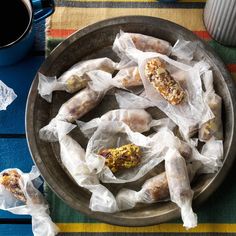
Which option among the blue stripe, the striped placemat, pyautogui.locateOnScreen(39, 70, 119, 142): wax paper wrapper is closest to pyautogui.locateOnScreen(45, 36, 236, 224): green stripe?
the striped placemat

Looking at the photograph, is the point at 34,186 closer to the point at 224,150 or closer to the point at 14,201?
the point at 14,201

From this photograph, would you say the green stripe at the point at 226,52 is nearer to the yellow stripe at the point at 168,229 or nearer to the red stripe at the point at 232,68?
the red stripe at the point at 232,68

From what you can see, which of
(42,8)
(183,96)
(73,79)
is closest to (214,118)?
(183,96)

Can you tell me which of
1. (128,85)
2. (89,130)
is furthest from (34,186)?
(128,85)

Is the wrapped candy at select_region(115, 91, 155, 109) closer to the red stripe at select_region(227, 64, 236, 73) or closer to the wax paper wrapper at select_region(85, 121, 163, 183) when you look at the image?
the wax paper wrapper at select_region(85, 121, 163, 183)

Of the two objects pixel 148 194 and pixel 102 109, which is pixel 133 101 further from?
pixel 148 194
